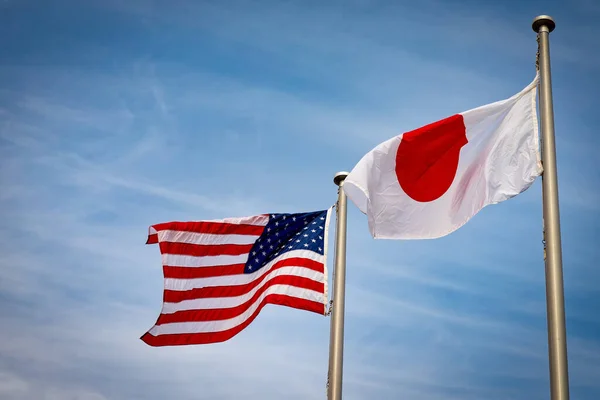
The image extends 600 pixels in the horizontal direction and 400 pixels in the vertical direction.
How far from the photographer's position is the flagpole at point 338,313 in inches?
595

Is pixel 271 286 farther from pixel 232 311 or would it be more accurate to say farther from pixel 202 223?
pixel 202 223

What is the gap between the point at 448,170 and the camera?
45.1 feet

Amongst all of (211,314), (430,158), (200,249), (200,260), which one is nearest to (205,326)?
(211,314)

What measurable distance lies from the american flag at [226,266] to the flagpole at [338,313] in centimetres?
69

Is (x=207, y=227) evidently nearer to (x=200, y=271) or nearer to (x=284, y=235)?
(x=200, y=271)

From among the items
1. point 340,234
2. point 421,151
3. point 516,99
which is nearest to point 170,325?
point 340,234

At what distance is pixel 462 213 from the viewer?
43.5 ft

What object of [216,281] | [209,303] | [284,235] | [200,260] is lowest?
[209,303]

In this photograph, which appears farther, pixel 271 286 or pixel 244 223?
pixel 244 223

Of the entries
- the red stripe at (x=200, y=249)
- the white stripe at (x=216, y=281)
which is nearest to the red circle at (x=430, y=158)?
the white stripe at (x=216, y=281)

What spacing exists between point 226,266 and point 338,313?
142 inches

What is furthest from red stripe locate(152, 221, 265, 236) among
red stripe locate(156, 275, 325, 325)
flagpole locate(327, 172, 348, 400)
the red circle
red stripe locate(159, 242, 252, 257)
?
the red circle

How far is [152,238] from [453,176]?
26.3 ft

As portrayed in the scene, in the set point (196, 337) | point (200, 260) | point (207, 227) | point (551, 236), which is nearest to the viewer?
point (551, 236)
